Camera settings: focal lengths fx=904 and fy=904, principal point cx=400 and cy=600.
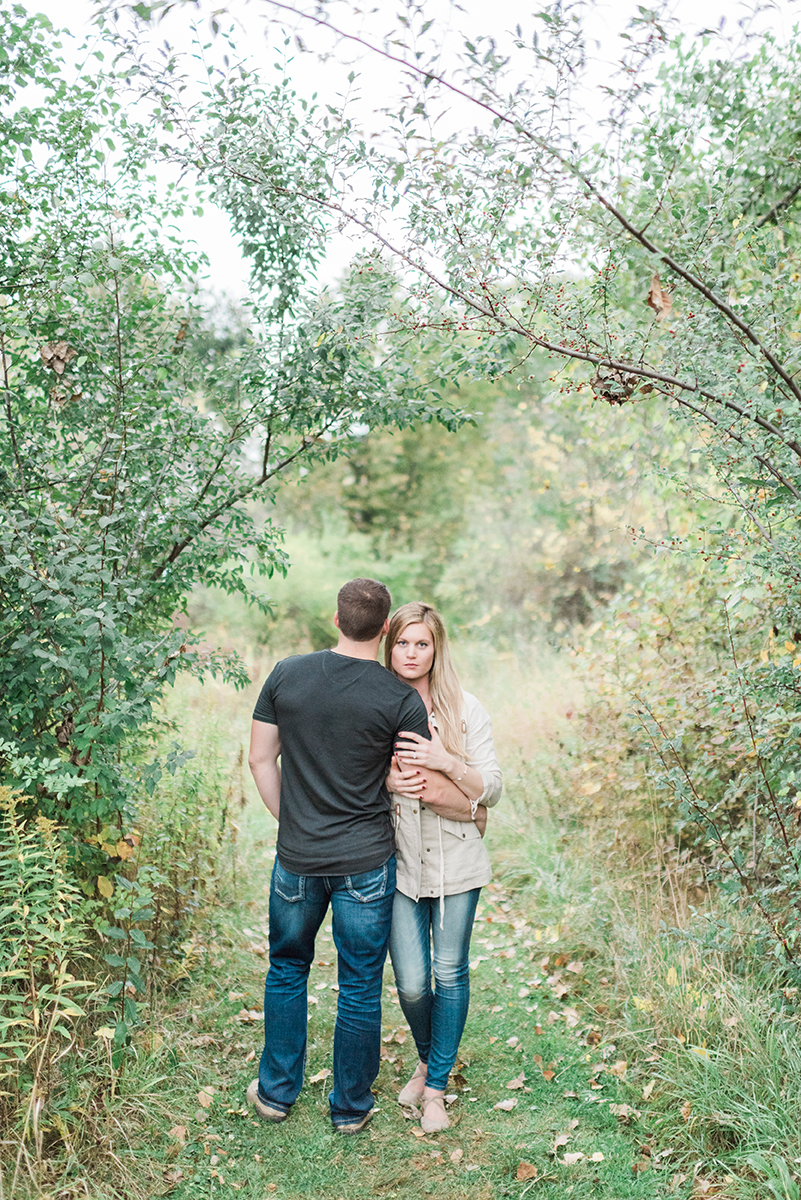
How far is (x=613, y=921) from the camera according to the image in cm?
482

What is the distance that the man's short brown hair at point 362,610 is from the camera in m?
3.40

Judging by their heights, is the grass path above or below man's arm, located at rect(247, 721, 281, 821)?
below

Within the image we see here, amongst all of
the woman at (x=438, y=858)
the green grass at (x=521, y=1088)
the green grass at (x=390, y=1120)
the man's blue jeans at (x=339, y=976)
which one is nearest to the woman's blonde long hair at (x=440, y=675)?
the woman at (x=438, y=858)

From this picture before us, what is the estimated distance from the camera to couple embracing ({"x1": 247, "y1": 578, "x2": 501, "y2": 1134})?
134 inches

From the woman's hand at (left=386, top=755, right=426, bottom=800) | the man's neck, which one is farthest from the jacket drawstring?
the man's neck

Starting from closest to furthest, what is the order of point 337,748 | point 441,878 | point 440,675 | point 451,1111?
point 337,748 → point 441,878 → point 440,675 → point 451,1111

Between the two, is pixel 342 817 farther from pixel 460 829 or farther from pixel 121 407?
pixel 121 407

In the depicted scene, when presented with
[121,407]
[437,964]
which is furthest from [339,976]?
[121,407]

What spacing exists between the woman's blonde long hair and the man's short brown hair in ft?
0.54

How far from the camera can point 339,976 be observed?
3557 millimetres

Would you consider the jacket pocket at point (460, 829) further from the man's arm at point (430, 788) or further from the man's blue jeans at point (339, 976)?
the man's blue jeans at point (339, 976)

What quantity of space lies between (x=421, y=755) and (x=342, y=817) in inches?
15.1

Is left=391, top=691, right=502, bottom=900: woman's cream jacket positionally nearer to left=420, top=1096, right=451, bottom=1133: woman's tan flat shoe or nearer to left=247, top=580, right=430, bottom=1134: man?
left=247, top=580, right=430, bottom=1134: man

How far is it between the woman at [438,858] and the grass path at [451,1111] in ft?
0.85
